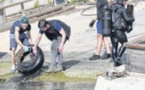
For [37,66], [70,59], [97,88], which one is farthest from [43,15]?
[97,88]

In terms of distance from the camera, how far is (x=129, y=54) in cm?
884

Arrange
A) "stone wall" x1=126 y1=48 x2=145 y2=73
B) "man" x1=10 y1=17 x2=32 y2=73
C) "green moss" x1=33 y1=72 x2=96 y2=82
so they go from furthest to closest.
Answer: "man" x1=10 y1=17 x2=32 y2=73, "green moss" x1=33 y1=72 x2=96 y2=82, "stone wall" x1=126 y1=48 x2=145 y2=73

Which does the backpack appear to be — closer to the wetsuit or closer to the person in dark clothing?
the person in dark clothing

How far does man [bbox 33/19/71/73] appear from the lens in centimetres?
1114

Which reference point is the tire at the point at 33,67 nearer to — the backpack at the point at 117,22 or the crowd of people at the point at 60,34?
the crowd of people at the point at 60,34

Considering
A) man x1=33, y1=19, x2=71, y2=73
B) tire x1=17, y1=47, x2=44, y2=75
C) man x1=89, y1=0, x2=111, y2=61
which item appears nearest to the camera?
man x1=33, y1=19, x2=71, y2=73

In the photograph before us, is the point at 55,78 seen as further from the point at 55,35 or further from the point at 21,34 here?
the point at 21,34

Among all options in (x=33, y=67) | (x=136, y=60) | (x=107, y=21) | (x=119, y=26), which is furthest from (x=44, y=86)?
(x=136, y=60)

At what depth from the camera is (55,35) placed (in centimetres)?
1150

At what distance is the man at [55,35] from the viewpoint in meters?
11.1

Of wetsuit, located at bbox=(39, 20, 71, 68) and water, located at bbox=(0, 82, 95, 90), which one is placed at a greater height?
wetsuit, located at bbox=(39, 20, 71, 68)

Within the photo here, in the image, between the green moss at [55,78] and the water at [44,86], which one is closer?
the water at [44,86]

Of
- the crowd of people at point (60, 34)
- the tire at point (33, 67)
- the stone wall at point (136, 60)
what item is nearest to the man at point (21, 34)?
the crowd of people at point (60, 34)

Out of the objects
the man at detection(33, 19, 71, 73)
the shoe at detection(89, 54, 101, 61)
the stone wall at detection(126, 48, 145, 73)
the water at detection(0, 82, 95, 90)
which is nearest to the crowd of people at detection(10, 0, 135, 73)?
the man at detection(33, 19, 71, 73)
